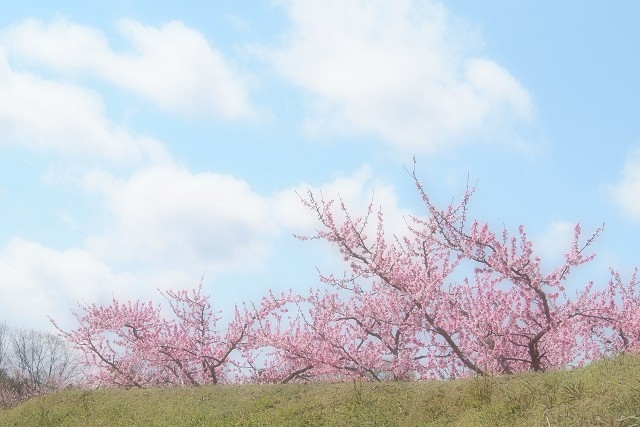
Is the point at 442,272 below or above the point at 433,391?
above

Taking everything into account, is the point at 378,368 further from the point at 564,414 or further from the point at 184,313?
the point at 564,414

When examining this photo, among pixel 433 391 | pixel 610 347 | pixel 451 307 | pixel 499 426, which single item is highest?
pixel 451 307

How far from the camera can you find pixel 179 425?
11969mm

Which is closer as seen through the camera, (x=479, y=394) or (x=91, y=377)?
(x=479, y=394)

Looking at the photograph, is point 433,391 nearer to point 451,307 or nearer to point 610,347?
point 451,307

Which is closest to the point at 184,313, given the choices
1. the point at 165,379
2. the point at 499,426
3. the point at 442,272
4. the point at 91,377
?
the point at 165,379

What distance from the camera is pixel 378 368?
15453mm

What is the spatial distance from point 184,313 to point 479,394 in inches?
409

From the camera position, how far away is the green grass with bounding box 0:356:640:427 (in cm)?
844

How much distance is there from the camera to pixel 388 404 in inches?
426

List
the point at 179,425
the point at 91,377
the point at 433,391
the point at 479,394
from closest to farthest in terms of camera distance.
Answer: the point at 479,394, the point at 433,391, the point at 179,425, the point at 91,377

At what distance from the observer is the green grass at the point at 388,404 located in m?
8.44

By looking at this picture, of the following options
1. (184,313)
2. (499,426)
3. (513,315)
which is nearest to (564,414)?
(499,426)

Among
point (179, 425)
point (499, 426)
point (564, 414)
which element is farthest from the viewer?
point (179, 425)
